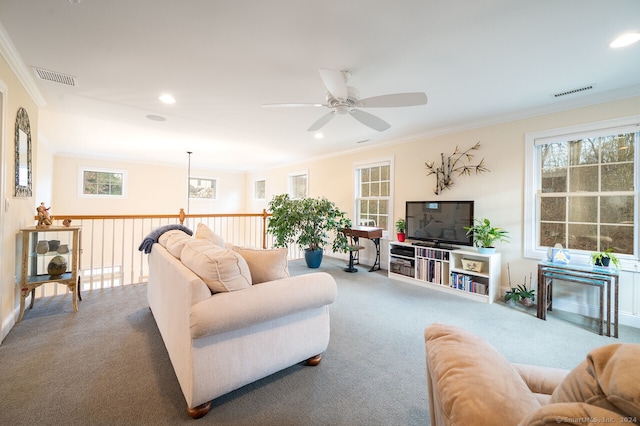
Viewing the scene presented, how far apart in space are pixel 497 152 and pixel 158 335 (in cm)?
443

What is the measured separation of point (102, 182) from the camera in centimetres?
665

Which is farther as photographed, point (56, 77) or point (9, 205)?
point (56, 77)

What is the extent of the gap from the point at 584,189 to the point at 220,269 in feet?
12.9

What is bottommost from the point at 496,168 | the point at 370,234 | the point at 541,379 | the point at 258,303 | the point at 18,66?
the point at 541,379

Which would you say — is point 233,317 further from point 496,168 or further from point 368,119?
point 496,168

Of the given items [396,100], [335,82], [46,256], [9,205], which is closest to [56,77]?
[9,205]

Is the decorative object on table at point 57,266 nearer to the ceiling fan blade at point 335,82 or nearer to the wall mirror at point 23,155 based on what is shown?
the wall mirror at point 23,155

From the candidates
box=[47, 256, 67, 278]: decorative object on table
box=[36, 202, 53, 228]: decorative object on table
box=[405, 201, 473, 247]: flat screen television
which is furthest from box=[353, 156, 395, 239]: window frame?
box=[36, 202, 53, 228]: decorative object on table

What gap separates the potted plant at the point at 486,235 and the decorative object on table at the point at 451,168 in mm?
776

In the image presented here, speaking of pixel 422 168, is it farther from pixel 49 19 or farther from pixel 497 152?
pixel 49 19

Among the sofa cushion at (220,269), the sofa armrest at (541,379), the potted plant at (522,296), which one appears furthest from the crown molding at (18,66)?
the potted plant at (522,296)

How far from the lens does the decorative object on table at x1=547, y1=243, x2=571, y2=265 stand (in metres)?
2.90

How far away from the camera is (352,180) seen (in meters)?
5.57

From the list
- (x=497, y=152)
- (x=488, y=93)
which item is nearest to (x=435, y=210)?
(x=497, y=152)
